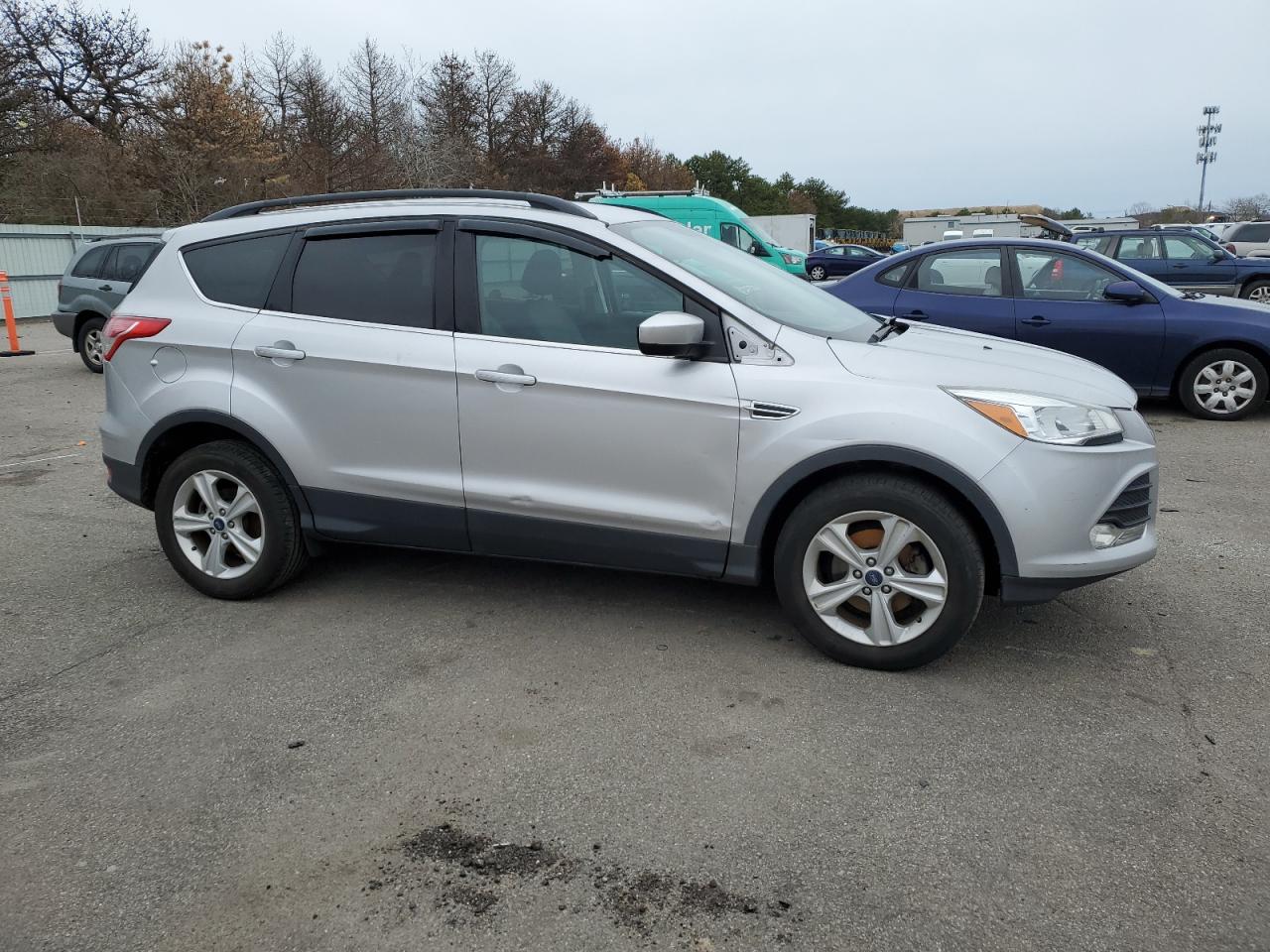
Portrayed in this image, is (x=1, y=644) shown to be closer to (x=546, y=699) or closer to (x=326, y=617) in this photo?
(x=326, y=617)

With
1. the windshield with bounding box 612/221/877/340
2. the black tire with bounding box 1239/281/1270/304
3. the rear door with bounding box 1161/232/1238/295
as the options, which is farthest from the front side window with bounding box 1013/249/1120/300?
the black tire with bounding box 1239/281/1270/304

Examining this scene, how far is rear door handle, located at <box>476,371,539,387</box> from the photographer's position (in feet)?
12.9

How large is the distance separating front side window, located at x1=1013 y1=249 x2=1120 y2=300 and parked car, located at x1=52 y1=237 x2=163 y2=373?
10268 millimetres

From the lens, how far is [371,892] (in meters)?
2.53

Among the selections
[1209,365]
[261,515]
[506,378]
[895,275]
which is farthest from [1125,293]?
[261,515]

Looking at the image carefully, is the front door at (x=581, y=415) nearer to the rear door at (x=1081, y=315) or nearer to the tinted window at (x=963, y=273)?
the tinted window at (x=963, y=273)

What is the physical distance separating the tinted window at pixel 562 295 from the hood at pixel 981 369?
0.79m

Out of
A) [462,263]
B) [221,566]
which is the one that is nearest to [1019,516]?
[462,263]

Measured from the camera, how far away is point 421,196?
14.4 feet

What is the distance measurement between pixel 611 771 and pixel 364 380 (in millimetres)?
2061

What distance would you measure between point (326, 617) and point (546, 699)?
1.38 meters

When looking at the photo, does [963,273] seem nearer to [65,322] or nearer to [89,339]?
[89,339]

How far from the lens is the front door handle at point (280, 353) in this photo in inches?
167

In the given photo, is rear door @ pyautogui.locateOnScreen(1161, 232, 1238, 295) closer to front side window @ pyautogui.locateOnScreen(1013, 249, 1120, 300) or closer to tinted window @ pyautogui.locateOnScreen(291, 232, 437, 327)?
front side window @ pyautogui.locateOnScreen(1013, 249, 1120, 300)
